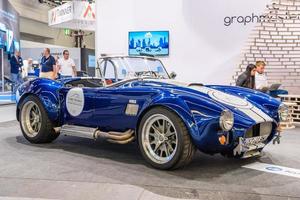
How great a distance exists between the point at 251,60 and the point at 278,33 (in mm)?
809

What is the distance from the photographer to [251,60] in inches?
352

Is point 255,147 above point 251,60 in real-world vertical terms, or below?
below

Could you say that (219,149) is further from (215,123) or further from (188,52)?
(188,52)

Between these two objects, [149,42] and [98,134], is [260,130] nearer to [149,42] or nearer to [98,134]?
[98,134]

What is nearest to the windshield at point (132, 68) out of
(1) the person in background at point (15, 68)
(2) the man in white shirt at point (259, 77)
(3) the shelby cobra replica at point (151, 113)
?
(3) the shelby cobra replica at point (151, 113)

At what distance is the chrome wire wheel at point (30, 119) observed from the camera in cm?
517

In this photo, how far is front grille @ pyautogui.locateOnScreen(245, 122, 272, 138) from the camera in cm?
370

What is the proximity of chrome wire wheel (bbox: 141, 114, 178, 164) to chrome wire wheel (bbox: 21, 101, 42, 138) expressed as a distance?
185 cm

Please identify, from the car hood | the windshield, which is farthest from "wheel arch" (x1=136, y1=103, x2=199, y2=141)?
the windshield

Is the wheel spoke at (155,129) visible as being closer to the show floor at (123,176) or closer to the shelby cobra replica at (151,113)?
the shelby cobra replica at (151,113)

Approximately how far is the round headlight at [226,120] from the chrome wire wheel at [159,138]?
480mm

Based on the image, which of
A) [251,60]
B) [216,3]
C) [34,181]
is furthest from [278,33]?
[34,181]

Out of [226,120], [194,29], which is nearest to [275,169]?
[226,120]

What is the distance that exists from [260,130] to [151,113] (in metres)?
1.05
